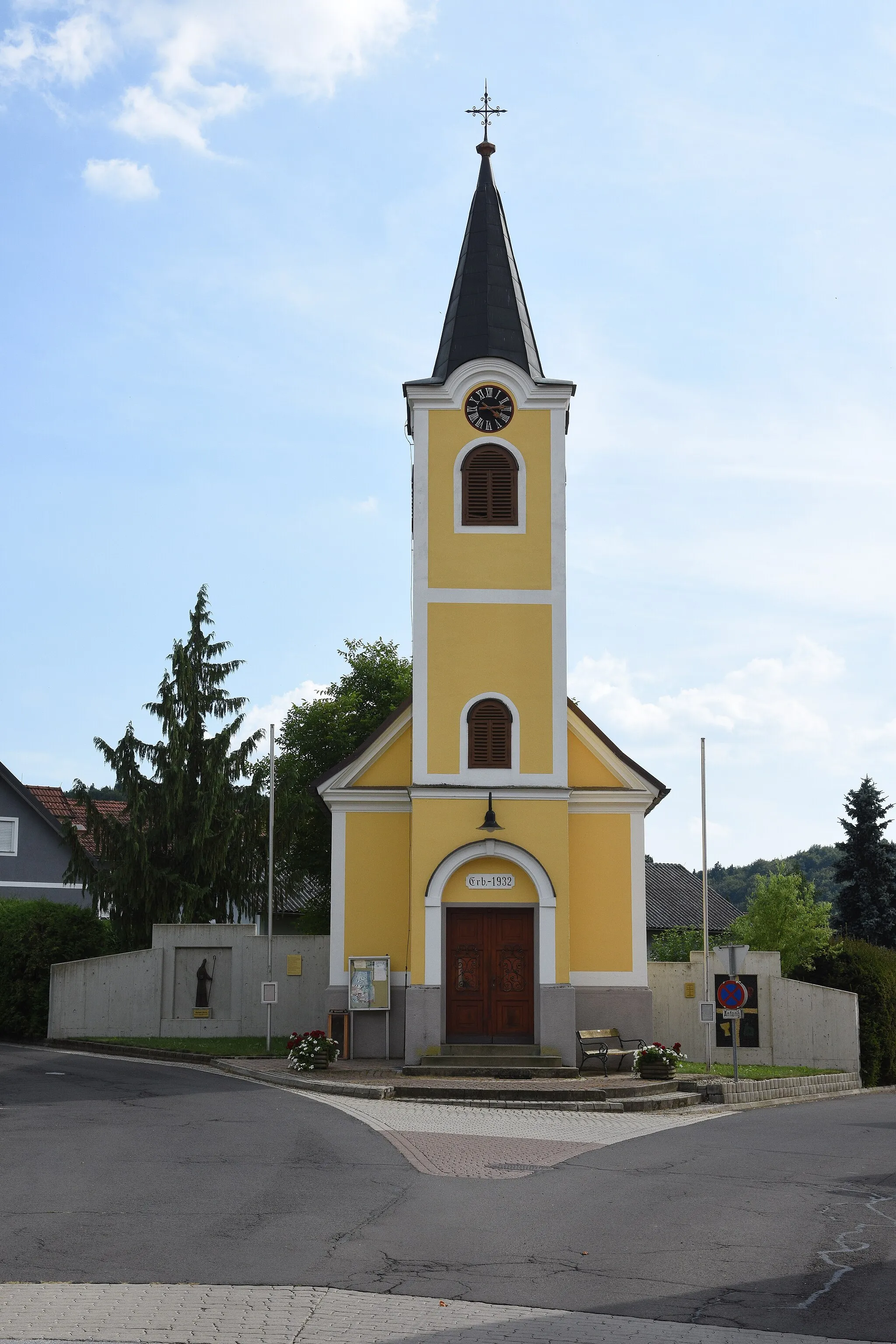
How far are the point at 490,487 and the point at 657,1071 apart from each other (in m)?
10.9

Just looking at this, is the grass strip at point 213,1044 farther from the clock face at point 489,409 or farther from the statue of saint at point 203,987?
the clock face at point 489,409

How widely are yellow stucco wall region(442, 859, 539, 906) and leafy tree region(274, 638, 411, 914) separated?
19.9m

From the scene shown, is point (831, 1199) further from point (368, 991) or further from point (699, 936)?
point (699, 936)

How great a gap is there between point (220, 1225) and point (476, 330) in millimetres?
19869

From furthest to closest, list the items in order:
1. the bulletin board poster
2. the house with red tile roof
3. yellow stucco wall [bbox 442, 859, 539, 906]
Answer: the house with red tile roof → the bulletin board poster → yellow stucco wall [bbox 442, 859, 539, 906]

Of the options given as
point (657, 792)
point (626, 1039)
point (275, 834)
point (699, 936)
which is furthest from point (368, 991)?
point (699, 936)

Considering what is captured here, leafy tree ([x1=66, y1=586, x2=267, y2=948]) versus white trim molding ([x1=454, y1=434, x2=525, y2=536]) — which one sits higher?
white trim molding ([x1=454, y1=434, x2=525, y2=536])

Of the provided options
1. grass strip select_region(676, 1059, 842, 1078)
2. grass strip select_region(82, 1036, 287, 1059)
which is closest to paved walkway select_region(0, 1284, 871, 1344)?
grass strip select_region(676, 1059, 842, 1078)

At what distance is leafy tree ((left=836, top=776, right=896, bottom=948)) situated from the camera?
157ft

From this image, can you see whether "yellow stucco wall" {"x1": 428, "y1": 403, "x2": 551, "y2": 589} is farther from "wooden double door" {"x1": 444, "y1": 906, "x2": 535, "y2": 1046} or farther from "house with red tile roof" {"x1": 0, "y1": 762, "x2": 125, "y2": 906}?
"house with red tile roof" {"x1": 0, "y1": 762, "x2": 125, "y2": 906}

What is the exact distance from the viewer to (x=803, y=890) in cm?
3584

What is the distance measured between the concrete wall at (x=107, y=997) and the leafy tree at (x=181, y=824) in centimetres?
397

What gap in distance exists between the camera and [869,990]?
3055 centimetres

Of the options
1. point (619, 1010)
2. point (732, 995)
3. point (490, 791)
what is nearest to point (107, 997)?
point (490, 791)
